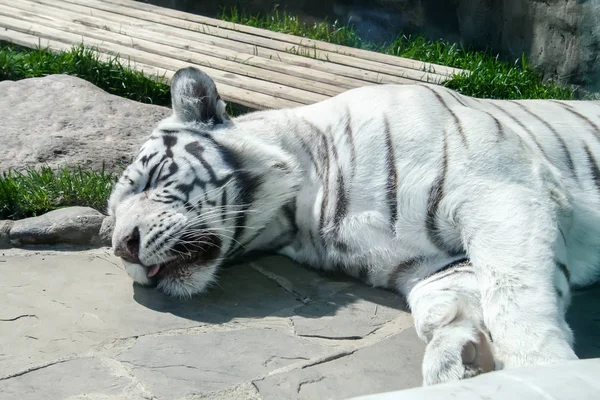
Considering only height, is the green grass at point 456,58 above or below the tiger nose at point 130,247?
above

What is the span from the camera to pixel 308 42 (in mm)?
5852

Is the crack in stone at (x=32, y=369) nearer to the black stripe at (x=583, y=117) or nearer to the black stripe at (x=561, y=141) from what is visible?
the black stripe at (x=561, y=141)

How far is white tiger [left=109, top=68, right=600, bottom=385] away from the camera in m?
2.66

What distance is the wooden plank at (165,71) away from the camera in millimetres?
4695

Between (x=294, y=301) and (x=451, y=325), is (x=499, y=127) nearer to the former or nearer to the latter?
(x=451, y=325)

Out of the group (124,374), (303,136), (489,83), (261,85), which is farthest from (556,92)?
(124,374)

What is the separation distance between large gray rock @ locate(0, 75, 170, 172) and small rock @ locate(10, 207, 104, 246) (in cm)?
60

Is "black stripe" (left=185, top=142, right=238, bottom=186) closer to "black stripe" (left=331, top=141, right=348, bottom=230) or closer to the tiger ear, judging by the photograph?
the tiger ear

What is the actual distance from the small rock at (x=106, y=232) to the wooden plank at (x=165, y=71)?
148cm

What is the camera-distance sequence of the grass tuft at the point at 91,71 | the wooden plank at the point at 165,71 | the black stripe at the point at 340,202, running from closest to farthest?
the black stripe at the point at 340,202, the wooden plank at the point at 165,71, the grass tuft at the point at 91,71

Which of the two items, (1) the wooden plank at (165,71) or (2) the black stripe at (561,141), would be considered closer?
(2) the black stripe at (561,141)

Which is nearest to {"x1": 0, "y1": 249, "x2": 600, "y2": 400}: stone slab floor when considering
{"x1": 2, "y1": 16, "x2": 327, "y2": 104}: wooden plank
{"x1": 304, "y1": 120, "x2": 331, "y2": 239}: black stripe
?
{"x1": 304, "y1": 120, "x2": 331, "y2": 239}: black stripe

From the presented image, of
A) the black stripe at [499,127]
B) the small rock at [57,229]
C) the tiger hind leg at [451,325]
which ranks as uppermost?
the black stripe at [499,127]

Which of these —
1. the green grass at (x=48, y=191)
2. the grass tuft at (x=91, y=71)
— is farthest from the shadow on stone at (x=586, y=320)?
the grass tuft at (x=91, y=71)
